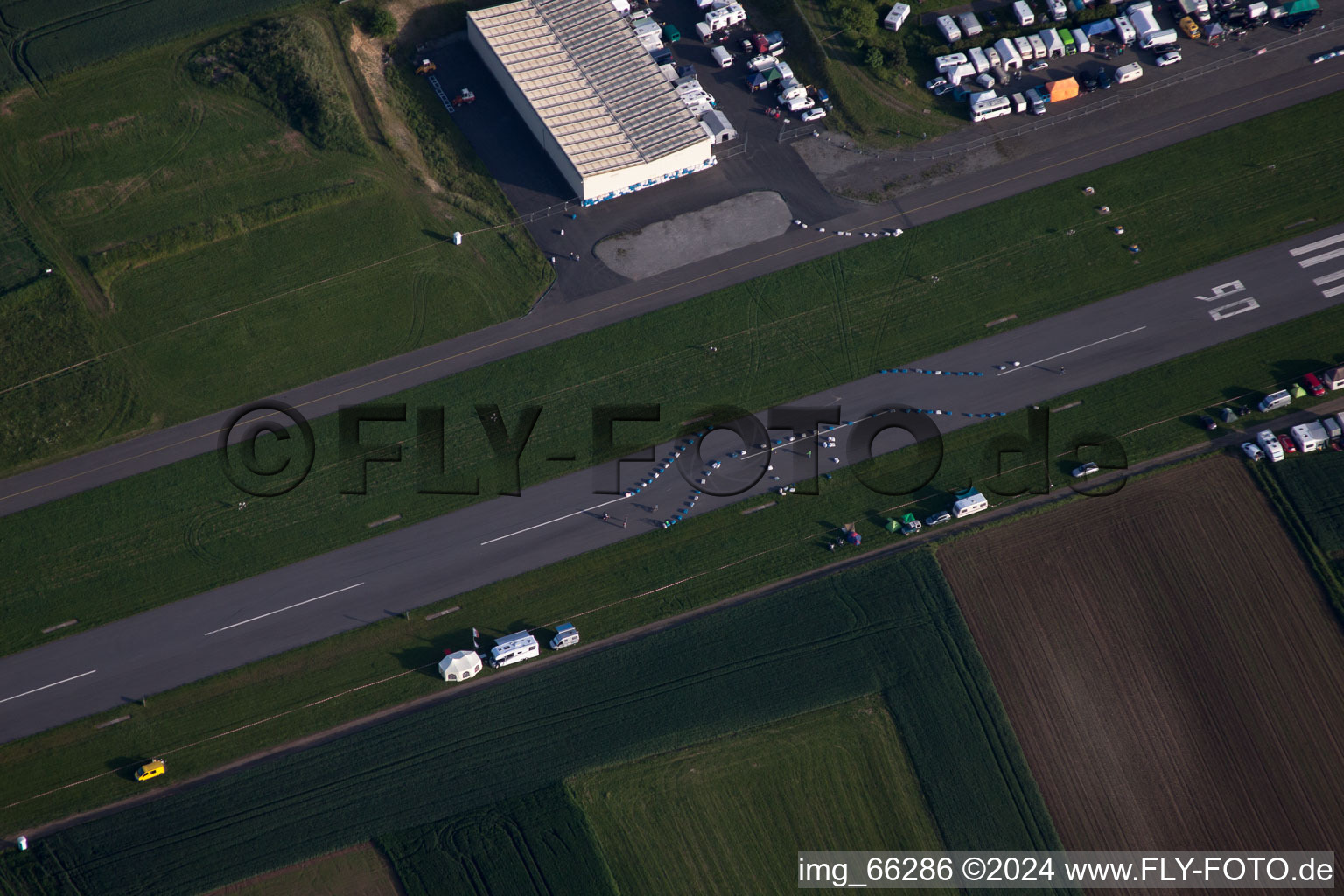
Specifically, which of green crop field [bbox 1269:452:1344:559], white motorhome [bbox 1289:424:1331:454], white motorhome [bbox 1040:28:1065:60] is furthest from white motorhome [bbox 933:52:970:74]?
green crop field [bbox 1269:452:1344:559]

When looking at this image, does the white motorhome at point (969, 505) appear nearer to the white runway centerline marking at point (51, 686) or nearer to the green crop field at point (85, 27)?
the white runway centerline marking at point (51, 686)

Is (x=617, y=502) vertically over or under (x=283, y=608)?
under

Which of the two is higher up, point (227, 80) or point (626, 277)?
point (227, 80)

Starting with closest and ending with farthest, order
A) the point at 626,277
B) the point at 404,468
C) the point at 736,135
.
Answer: the point at 404,468
the point at 626,277
the point at 736,135

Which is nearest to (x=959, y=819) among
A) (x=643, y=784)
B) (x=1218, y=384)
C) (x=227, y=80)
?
(x=643, y=784)

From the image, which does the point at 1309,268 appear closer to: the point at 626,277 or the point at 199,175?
the point at 626,277

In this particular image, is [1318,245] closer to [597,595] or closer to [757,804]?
[757,804]

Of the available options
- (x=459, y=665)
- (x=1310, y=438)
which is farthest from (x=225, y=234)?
(x=1310, y=438)
